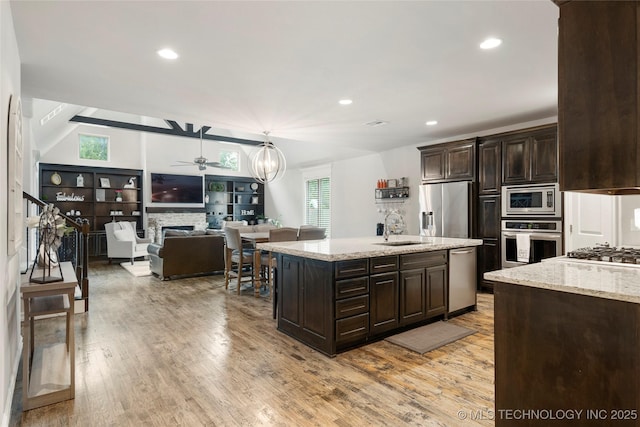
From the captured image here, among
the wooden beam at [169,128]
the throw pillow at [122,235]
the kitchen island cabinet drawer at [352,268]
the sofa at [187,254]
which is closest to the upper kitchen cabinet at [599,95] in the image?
the kitchen island cabinet drawer at [352,268]

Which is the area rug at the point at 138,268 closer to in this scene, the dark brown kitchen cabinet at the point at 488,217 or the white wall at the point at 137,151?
the white wall at the point at 137,151

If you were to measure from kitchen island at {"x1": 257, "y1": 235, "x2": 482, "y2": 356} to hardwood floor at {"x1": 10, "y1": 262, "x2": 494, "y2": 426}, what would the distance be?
17cm

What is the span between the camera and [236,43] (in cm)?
265

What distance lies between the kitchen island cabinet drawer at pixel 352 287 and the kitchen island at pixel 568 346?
1.39 m

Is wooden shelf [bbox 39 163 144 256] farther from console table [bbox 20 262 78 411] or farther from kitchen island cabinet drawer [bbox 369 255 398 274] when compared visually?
kitchen island cabinet drawer [bbox 369 255 398 274]

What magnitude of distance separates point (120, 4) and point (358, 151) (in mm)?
5935

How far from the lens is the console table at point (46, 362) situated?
2217 mm

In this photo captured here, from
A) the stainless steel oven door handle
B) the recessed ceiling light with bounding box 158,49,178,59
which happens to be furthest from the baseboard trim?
the stainless steel oven door handle

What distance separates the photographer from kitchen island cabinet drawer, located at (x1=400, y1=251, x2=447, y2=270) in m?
3.50

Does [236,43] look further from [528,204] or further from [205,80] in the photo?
[528,204]

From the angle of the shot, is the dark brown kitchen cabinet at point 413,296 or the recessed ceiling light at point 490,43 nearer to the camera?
the recessed ceiling light at point 490,43

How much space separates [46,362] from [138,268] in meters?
5.26

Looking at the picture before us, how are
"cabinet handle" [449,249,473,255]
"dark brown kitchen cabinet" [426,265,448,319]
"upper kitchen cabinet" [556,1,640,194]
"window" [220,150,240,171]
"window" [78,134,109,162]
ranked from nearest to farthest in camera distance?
"upper kitchen cabinet" [556,1,640,194], "dark brown kitchen cabinet" [426,265,448,319], "cabinet handle" [449,249,473,255], "window" [78,134,109,162], "window" [220,150,240,171]

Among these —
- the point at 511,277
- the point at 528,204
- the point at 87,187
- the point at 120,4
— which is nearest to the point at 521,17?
the point at 511,277
